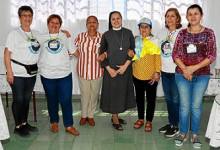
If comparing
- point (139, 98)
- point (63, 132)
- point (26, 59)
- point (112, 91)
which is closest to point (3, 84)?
point (26, 59)

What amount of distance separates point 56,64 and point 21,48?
42cm

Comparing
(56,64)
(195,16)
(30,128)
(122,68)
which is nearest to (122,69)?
(122,68)

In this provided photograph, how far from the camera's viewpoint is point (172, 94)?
125 inches

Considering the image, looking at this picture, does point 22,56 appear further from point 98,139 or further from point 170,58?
point 170,58

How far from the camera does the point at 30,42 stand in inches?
120

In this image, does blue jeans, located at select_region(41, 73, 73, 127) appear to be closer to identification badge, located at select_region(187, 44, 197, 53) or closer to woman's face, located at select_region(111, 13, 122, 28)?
woman's face, located at select_region(111, 13, 122, 28)

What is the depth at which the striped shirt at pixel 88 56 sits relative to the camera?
3363 millimetres

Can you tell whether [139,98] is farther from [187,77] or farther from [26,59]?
[26,59]

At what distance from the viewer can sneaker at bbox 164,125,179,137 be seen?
3.25m

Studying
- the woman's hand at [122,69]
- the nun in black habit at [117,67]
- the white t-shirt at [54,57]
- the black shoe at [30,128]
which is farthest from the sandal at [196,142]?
the black shoe at [30,128]

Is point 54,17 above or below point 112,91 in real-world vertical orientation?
above

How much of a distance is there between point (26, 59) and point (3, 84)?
0.81 m

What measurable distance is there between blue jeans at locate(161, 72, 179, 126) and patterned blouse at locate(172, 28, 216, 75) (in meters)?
0.31

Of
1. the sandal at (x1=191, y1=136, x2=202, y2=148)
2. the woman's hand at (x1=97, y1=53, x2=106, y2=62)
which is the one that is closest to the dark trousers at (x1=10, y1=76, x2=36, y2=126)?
the woman's hand at (x1=97, y1=53, x2=106, y2=62)
